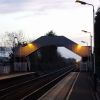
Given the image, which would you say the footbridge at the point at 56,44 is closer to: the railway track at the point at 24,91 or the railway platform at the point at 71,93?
the railway track at the point at 24,91

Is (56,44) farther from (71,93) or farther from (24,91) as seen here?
(71,93)

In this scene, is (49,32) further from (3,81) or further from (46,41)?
(3,81)

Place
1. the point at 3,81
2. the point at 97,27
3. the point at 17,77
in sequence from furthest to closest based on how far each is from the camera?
the point at 17,77
the point at 97,27
the point at 3,81

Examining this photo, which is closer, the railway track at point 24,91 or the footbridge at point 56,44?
the railway track at point 24,91

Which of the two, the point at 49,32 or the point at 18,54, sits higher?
the point at 49,32

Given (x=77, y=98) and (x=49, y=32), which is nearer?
(x=77, y=98)

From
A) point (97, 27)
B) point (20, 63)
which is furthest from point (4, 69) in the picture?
point (97, 27)

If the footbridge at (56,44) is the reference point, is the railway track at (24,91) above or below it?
below

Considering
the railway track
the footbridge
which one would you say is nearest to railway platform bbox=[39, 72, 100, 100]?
the railway track

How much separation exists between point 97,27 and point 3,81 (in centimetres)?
1579

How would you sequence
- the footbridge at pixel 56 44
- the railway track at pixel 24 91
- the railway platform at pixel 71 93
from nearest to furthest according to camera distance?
the railway platform at pixel 71 93 → the railway track at pixel 24 91 → the footbridge at pixel 56 44

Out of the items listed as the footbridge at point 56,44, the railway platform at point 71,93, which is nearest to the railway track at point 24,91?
the railway platform at point 71,93

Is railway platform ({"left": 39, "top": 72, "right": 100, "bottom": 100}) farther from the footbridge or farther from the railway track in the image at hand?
the footbridge

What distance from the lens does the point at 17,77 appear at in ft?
244
